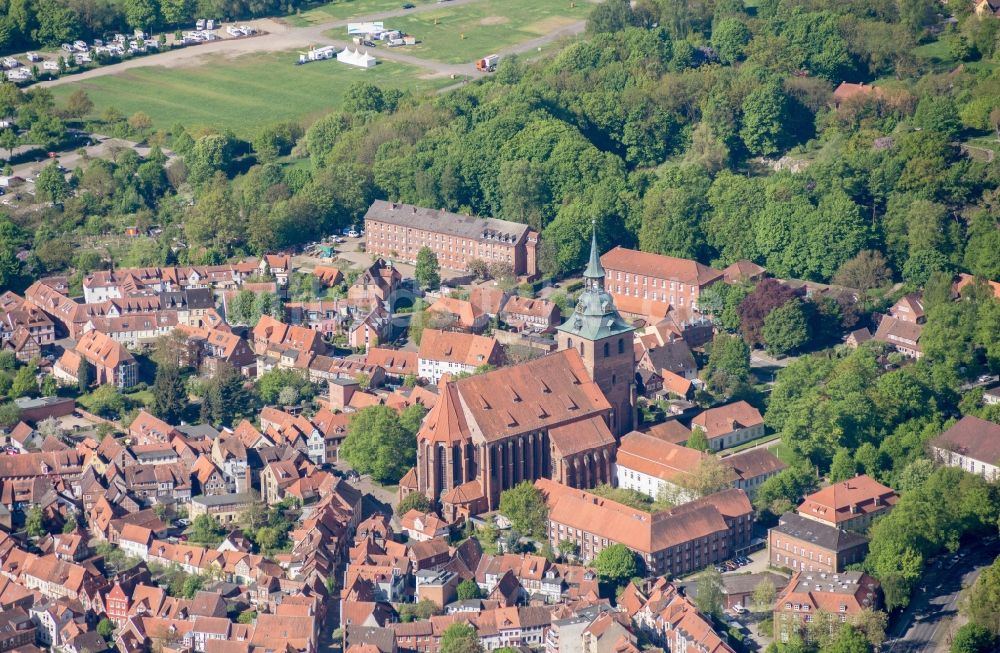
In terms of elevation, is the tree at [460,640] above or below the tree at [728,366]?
below

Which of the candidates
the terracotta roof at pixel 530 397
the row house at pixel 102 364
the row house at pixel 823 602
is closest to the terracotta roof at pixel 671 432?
the terracotta roof at pixel 530 397

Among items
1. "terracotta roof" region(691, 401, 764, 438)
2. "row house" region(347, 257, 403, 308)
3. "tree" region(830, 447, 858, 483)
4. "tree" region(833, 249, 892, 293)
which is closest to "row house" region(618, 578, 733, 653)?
"tree" region(830, 447, 858, 483)

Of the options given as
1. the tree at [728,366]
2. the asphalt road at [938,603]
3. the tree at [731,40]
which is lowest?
the asphalt road at [938,603]

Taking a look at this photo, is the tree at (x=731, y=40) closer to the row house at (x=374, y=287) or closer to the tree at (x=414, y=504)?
the row house at (x=374, y=287)

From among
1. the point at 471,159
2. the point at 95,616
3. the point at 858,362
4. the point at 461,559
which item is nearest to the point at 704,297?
the point at 858,362

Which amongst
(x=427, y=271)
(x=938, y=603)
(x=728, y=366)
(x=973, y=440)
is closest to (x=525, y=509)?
(x=728, y=366)

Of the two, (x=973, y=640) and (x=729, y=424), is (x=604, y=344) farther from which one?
(x=973, y=640)
